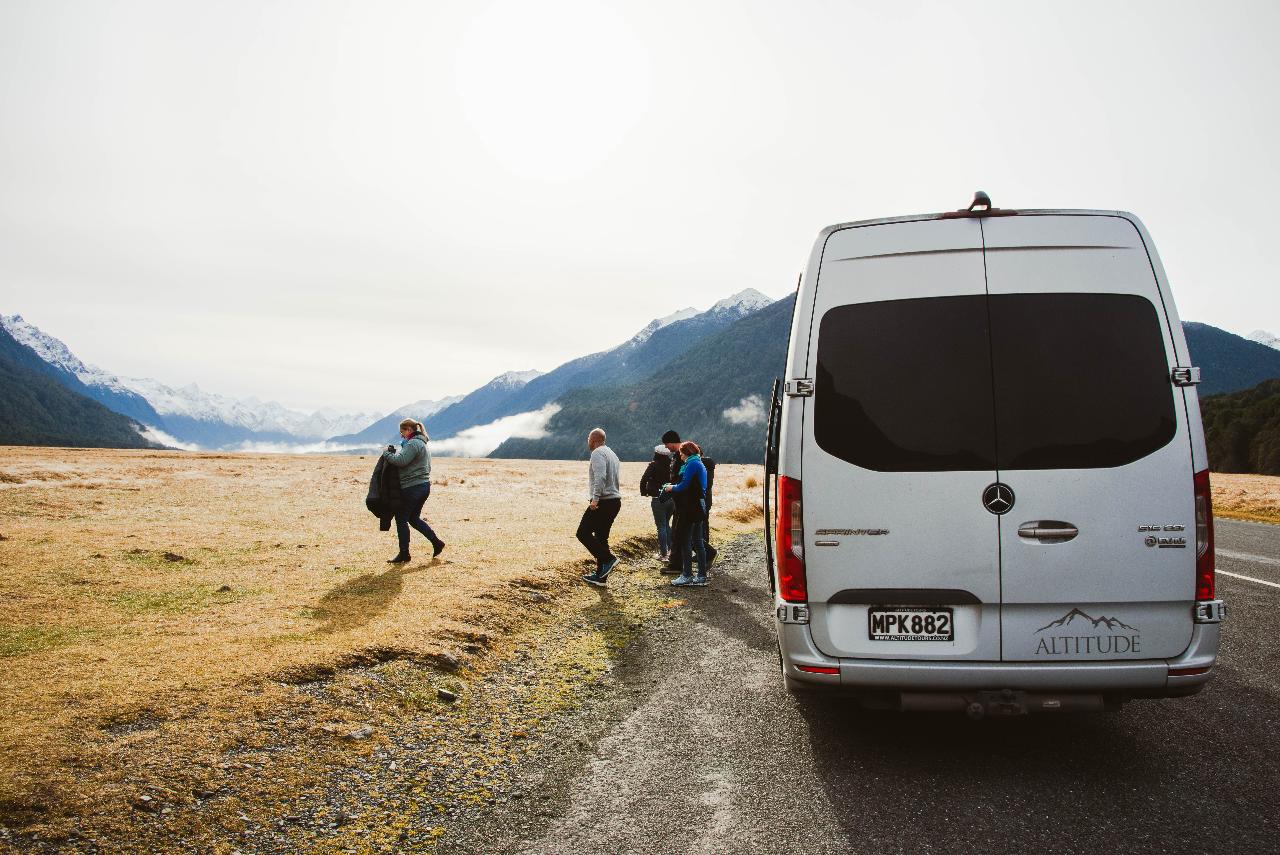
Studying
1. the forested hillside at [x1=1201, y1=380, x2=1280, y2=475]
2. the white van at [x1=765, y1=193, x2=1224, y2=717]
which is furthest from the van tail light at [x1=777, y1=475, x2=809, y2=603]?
the forested hillside at [x1=1201, y1=380, x2=1280, y2=475]

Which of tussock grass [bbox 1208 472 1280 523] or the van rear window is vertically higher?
the van rear window

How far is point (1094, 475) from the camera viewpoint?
13.0 feet

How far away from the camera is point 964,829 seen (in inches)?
140

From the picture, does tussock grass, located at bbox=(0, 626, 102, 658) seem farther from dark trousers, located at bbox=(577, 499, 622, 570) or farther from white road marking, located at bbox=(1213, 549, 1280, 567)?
white road marking, located at bbox=(1213, 549, 1280, 567)

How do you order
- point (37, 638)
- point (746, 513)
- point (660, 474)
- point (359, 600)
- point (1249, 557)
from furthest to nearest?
point (746, 513) → point (1249, 557) → point (660, 474) → point (359, 600) → point (37, 638)

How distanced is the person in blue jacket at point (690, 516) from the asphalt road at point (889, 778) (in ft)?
14.5

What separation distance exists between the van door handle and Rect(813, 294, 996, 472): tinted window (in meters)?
0.42

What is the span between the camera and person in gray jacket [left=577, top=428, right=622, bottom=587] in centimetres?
1030

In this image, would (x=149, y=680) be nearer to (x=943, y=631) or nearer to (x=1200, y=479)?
(x=943, y=631)

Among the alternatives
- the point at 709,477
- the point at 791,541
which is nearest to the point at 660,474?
the point at 709,477

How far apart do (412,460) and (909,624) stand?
8.83 meters

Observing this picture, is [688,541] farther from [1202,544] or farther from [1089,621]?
[1202,544]

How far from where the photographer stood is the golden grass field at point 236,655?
383 cm

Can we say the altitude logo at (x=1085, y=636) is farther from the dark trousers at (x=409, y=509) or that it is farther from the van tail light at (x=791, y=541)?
the dark trousers at (x=409, y=509)
